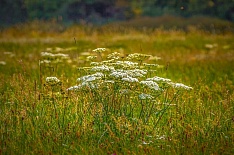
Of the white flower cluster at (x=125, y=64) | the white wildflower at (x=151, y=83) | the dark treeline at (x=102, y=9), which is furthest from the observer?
the dark treeline at (x=102, y=9)

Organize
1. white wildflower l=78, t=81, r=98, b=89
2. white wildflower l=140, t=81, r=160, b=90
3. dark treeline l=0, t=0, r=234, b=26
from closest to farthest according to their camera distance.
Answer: white wildflower l=140, t=81, r=160, b=90, white wildflower l=78, t=81, r=98, b=89, dark treeline l=0, t=0, r=234, b=26

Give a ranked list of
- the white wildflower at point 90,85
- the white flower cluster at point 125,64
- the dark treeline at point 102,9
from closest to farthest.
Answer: the white wildflower at point 90,85, the white flower cluster at point 125,64, the dark treeline at point 102,9

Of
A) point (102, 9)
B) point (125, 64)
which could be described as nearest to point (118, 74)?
point (125, 64)

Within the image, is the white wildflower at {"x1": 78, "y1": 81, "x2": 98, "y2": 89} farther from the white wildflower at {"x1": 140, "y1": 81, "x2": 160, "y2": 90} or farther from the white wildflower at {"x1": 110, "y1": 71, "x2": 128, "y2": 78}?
the white wildflower at {"x1": 140, "y1": 81, "x2": 160, "y2": 90}

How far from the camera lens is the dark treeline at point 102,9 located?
82.5ft

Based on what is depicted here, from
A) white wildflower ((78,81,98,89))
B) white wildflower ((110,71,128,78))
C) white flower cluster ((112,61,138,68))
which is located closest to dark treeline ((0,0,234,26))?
white flower cluster ((112,61,138,68))

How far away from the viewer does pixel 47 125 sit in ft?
17.3

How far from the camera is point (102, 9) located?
1048 inches

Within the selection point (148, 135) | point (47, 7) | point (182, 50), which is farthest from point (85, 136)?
point (47, 7)

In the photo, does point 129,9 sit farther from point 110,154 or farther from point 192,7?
point 110,154

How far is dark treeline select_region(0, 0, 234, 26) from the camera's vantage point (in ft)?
82.5

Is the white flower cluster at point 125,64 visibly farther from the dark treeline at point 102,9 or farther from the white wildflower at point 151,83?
the dark treeline at point 102,9

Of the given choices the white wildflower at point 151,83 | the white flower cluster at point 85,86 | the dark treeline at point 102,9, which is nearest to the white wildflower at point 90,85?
the white flower cluster at point 85,86

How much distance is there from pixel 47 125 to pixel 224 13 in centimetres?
2268
